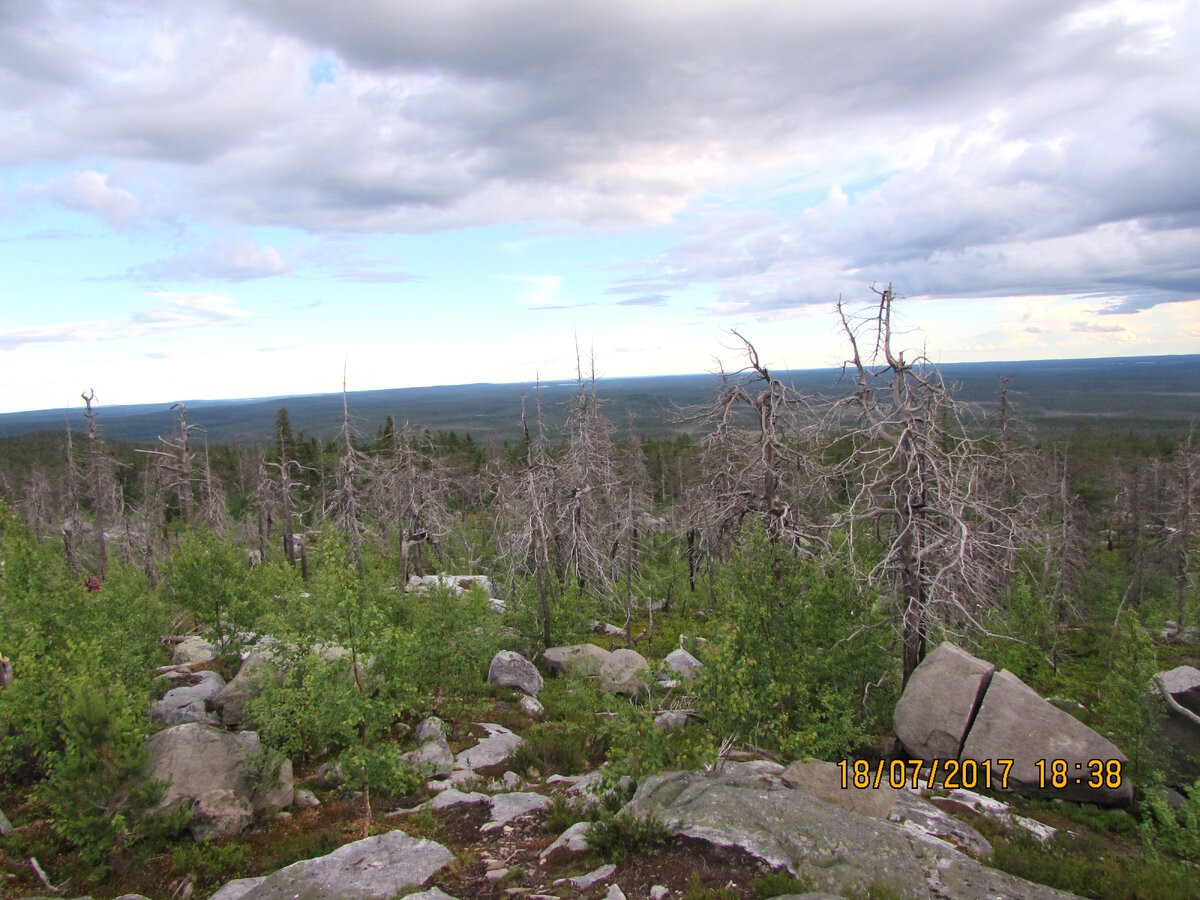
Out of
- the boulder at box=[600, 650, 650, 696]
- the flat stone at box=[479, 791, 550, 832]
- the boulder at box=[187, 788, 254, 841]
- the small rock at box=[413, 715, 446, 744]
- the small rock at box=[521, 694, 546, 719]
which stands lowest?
the small rock at box=[521, 694, 546, 719]

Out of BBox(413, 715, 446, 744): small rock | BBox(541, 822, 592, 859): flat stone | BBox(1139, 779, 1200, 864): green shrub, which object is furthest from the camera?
BBox(413, 715, 446, 744): small rock

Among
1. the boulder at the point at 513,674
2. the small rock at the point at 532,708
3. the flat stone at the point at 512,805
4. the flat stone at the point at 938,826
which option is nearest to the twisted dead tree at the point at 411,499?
the boulder at the point at 513,674

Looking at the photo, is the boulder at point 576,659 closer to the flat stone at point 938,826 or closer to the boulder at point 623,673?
the boulder at point 623,673

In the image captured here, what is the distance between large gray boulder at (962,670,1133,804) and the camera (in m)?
11.6

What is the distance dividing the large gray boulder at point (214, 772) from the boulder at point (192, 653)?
31.0 ft

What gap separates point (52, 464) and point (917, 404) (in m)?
92.9

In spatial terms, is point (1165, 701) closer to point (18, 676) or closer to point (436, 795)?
point (436, 795)

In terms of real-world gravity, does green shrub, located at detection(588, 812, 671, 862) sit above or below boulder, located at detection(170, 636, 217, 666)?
above

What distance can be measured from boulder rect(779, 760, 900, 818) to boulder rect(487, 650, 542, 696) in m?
10.7

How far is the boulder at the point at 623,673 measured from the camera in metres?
17.9

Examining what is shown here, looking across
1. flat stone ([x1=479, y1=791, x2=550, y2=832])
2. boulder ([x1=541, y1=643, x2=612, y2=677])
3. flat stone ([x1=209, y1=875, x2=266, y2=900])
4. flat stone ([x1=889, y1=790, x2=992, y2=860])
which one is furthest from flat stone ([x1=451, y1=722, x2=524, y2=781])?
flat stone ([x1=889, y1=790, x2=992, y2=860])

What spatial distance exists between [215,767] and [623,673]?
36.9 feet

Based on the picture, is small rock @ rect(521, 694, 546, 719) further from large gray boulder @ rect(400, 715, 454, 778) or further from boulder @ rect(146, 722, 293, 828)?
boulder @ rect(146, 722, 293, 828)
